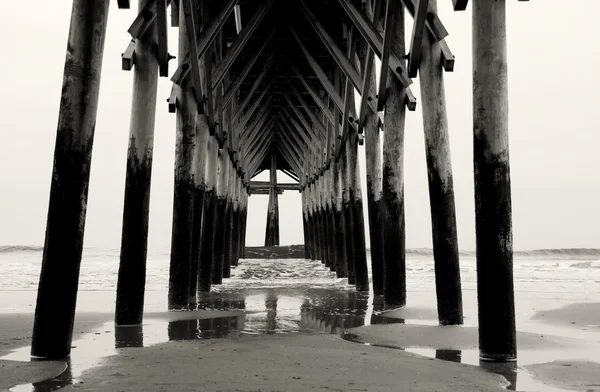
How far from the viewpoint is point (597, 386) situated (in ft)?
10.5

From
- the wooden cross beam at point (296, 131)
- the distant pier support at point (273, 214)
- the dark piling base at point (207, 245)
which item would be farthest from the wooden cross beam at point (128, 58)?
the distant pier support at point (273, 214)

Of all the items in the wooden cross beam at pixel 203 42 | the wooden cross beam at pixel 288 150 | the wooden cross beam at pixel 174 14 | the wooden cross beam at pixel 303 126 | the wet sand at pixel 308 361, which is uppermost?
the wooden cross beam at pixel 288 150

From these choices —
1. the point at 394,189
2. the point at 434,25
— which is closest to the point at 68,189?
the point at 434,25

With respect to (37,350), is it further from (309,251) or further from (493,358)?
(309,251)

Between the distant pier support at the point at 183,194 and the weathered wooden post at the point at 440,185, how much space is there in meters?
2.69

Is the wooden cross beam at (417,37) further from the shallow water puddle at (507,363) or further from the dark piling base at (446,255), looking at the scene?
the shallow water puddle at (507,363)

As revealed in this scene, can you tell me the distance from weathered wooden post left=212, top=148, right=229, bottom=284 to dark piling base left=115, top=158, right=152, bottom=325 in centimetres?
542

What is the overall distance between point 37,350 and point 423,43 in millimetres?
3880

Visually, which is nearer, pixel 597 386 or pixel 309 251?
pixel 597 386

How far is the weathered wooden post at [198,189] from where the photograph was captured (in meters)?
7.90

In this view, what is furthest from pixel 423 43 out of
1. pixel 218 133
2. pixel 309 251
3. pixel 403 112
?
pixel 309 251

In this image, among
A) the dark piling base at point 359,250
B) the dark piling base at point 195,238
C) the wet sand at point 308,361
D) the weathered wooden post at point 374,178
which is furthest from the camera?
the dark piling base at point 359,250

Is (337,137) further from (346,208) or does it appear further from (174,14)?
(174,14)

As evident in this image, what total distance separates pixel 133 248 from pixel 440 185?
2.62 metres
